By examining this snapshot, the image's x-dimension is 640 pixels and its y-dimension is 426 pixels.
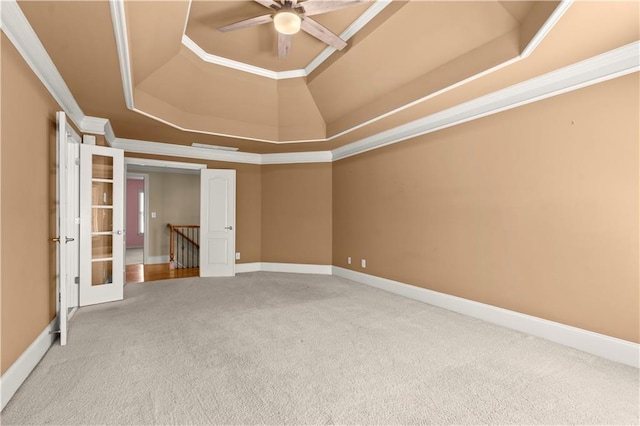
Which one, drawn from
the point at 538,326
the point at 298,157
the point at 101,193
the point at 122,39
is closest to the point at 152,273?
the point at 101,193

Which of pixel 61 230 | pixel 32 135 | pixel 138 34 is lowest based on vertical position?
pixel 61 230

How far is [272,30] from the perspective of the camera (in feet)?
12.1

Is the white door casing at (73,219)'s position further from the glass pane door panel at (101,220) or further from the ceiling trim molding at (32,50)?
the ceiling trim molding at (32,50)

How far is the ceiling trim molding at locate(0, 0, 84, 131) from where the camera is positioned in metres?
2.03

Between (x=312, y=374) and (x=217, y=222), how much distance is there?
4.50 metres

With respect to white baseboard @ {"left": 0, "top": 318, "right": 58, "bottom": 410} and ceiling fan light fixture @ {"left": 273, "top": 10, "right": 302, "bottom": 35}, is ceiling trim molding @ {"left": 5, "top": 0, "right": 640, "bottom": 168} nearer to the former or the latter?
ceiling fan light fixture @ {"left": 273, "top": 10, "right": 302, "bottom": 35}

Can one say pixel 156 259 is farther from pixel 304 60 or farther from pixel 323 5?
pixel 323 5

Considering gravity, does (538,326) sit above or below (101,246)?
below

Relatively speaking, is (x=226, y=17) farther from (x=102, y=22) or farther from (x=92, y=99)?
(x=92, y=99)

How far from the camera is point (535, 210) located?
326 centimetres

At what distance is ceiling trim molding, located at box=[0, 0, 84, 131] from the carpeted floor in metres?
2.46

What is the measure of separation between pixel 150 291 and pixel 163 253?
12.3 feet

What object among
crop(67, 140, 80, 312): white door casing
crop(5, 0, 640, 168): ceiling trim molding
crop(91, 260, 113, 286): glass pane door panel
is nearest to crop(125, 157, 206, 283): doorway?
crop(5, 0, 640, 168): ceiling trim molding

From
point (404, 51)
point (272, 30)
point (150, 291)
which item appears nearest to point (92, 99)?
point (272, 30)
